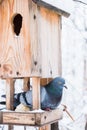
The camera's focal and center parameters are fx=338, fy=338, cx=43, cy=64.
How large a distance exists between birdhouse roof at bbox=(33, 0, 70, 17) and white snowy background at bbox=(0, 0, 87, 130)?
1329 mm

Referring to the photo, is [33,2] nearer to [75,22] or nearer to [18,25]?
[18,25]

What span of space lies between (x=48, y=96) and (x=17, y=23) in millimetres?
406

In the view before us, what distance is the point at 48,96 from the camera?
1646 mm

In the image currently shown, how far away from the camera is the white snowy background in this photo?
3.21 m

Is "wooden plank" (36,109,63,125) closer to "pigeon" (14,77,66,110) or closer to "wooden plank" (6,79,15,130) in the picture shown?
"pigeon" (14,77,66,110)

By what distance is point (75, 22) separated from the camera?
336 centimetres

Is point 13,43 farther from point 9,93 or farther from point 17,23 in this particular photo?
point 9,93

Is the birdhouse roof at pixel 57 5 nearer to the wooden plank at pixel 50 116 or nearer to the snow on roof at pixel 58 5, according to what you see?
the snow on roof at pixel 58 5

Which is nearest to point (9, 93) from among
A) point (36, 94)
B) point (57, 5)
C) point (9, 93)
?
point (9, 93)

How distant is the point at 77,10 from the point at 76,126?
113cm

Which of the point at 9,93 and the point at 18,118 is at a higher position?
the point at 9,93

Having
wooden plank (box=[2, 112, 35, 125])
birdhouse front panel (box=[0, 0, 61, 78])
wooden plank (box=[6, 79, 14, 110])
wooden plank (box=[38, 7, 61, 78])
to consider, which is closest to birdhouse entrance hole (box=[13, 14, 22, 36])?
birdhouse front panel (box=[0, 0, 61, 78])

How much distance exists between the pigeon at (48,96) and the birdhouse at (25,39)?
7cm

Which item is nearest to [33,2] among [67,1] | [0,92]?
[67,1]
